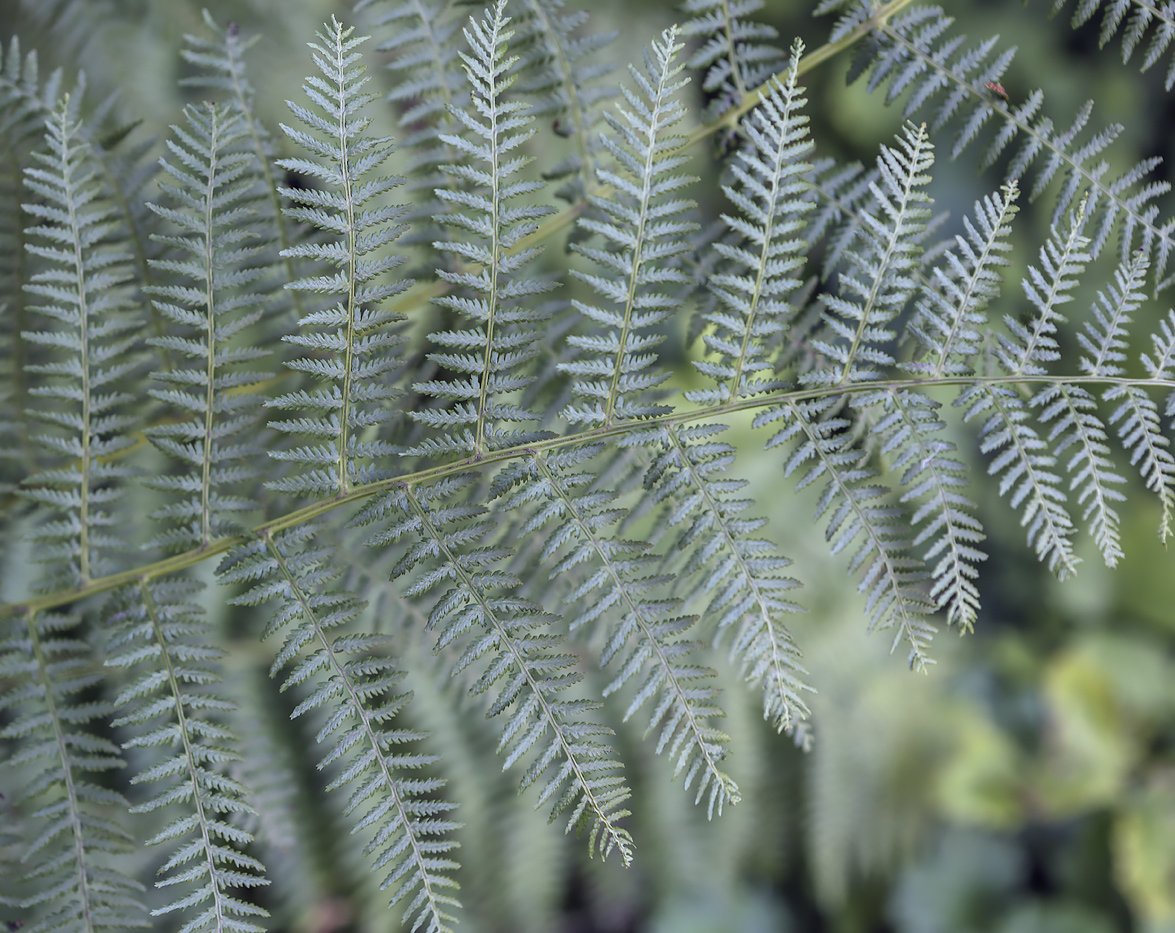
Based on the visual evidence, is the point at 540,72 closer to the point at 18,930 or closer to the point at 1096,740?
the point at 18,930

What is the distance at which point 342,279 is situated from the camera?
2.64ft

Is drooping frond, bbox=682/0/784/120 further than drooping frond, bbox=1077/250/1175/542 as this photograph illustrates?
Yes

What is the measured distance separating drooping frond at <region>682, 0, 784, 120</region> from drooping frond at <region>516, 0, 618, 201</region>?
4.6 inches

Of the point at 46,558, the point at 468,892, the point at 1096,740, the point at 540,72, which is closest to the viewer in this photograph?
the point at 46,558

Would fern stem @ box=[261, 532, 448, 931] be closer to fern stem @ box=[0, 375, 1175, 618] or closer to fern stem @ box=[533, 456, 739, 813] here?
fern stem @ box=[0, 375, 1175, 618]

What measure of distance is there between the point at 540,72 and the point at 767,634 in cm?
78

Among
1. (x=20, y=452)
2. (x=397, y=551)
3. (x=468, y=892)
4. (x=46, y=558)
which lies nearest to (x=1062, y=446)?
(x=397, y=551)

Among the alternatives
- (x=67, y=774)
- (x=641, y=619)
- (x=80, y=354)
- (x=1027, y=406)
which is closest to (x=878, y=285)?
(x=1027, y=406)

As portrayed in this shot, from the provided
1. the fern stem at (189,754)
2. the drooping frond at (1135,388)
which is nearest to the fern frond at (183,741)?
the fern stem at (189,754)

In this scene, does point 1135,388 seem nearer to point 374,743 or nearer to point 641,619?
point 641,619

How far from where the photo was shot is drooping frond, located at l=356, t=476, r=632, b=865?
0.78 metres

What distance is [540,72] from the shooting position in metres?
1.05

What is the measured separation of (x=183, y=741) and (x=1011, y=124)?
44.9 inches

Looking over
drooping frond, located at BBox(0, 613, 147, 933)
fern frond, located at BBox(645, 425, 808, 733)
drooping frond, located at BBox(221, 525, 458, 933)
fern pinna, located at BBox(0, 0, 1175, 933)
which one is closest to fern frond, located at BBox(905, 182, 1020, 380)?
fern pinna, located at BBox(0, 0, 1175, 933)
